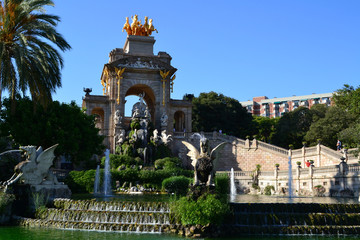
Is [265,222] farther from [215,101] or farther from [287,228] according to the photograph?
[215,101]

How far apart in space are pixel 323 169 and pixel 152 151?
2010 centimetres

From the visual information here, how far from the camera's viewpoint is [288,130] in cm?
5953

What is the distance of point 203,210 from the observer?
50.1 feet

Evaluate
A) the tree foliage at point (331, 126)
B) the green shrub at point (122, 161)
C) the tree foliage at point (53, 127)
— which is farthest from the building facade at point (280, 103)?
the tree foliage at point (53, 127)

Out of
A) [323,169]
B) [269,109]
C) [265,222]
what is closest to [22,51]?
[265,222]

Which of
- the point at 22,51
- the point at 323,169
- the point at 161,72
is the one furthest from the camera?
the point at 161,72

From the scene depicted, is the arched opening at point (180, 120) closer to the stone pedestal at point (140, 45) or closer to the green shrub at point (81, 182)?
the stone pedestal at point (140, 45)

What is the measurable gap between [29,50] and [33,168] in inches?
267

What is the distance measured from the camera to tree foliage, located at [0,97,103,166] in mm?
30766

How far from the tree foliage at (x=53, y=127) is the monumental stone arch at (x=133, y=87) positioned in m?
12.7

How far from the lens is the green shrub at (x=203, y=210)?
15.3 meters

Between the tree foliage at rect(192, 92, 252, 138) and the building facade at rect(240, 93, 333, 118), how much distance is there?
119ft

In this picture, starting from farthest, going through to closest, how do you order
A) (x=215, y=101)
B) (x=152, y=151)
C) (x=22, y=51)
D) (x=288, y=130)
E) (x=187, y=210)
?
(x=215, y=101)
(x=288, y=130)
(x=152, y=151)
(x=22, y=51)
(x=187, y=210)

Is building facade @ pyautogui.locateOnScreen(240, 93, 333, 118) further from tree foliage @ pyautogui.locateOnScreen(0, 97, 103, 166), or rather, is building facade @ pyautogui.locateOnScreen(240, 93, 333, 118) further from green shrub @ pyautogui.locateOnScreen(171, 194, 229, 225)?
green shrub @ pyautogui.locateOnScreen(171, 194, 229, 225)
